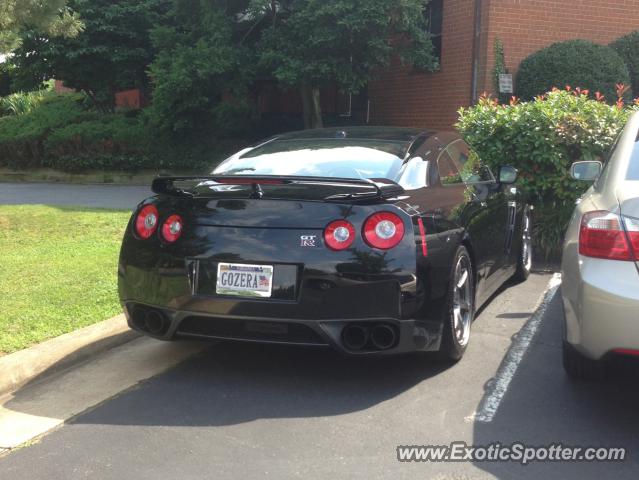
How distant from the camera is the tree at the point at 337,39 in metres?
12.5

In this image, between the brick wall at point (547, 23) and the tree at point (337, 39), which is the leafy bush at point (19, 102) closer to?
the tree at point (337, 39)

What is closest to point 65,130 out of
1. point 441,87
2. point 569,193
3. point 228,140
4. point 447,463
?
point 228,140

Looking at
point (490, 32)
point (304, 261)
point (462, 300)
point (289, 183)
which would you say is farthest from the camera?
point (490, 32)

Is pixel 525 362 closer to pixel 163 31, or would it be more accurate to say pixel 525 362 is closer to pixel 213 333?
pixel 213 333

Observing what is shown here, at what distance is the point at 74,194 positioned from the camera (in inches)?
553

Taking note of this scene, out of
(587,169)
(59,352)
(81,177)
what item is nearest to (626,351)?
(587,169)

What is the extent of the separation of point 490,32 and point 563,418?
1168cm

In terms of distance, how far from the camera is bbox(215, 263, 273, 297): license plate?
3844 mm

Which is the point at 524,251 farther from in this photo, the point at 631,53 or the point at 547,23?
the point at 631,53

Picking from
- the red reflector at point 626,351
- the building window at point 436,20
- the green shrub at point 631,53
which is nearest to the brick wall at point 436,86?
the building window at point 436,20

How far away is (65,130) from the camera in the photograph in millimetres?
18016

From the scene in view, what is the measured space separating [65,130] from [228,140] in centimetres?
452

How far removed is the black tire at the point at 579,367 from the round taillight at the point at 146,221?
2.50 meters

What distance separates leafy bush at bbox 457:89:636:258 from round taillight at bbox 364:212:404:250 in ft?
12.8
